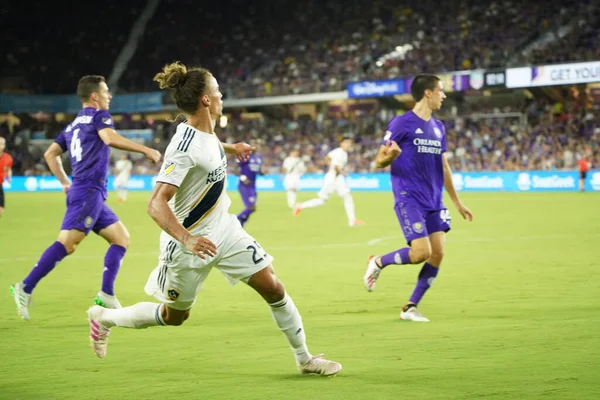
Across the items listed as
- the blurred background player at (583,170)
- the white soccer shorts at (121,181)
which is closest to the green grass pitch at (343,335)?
the white soccer shorts at (121,181)

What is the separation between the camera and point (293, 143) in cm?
5450

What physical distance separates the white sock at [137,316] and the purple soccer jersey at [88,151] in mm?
2780

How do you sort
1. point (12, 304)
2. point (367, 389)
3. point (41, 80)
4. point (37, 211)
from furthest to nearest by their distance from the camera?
point (41, 80), point (37, 211), point (12, 304), point (367, 389)

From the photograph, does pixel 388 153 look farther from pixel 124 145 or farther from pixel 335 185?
pixel 335 185

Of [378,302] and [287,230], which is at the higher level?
[378,302]

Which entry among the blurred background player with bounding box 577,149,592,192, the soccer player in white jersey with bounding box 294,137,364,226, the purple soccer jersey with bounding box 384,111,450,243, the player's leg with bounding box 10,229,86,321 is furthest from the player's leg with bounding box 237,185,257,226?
the blurred background player with bounding box 577,149,592,192

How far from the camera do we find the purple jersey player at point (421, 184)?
334 inches

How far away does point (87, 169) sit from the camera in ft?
28.7

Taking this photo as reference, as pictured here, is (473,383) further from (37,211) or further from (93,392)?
(37,211)

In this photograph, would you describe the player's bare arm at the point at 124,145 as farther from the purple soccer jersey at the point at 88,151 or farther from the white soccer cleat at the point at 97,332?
the white soccer cleat at the point at 97,332

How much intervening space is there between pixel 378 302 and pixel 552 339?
2801mm

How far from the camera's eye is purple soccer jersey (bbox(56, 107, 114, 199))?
870cm

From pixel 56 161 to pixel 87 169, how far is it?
802mm

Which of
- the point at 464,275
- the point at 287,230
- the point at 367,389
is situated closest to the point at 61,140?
the point at 367,389
